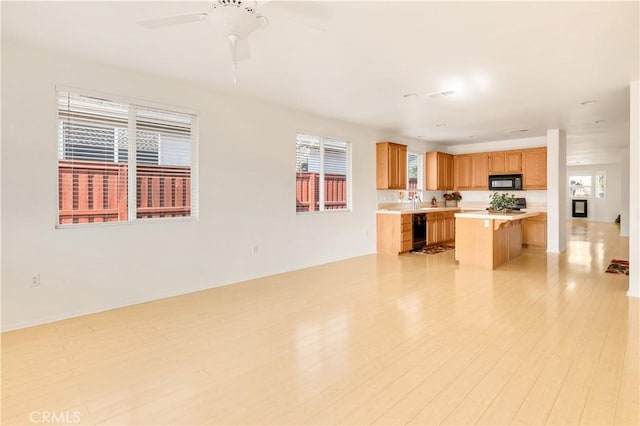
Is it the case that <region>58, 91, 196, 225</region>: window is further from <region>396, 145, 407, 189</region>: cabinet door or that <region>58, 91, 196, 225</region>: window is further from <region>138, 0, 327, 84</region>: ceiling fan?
<region>396, 145, 407, 189</region>: cabinet door

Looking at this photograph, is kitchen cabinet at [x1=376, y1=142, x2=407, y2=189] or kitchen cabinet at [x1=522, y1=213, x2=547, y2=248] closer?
kitchen cabinet at [x1=376, y1=142, x2=407, y2=189]

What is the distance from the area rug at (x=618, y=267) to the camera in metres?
5.38

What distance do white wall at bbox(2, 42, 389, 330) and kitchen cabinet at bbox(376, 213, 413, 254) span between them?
1.04 meters

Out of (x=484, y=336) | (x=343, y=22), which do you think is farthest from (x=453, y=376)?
(x=343, y=22)

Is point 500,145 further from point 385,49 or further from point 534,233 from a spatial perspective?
point 385,49

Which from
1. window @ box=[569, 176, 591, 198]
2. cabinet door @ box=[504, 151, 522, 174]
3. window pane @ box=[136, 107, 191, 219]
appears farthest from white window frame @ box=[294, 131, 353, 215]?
window @ box=[569, 176, 591, 198]

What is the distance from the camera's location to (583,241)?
29.1ft

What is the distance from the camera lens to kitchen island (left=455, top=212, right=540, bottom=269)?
5637mm

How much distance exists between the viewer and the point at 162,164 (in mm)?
4180

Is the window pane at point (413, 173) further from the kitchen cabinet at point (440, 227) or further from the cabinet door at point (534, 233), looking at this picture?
the cabinet door at point (534, 233)

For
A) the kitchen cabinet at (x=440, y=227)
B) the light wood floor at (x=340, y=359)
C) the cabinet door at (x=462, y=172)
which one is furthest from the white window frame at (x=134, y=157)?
the cabinet door at (x=462, y=172)

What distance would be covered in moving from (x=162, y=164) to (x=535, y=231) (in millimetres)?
7897

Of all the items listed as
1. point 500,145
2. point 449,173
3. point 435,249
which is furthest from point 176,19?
point 500,145

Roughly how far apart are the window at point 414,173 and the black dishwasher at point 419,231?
96 cm
